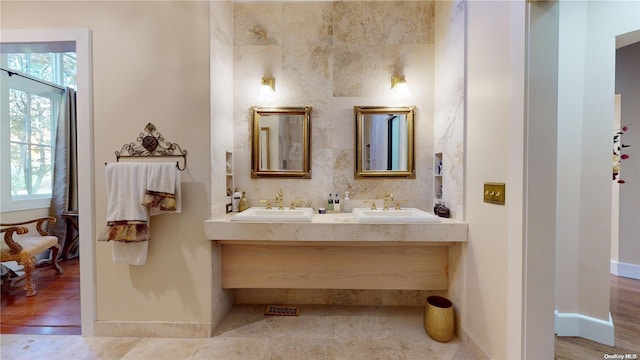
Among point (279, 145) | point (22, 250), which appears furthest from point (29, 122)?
point (279, 145)

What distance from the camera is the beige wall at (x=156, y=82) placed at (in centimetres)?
178

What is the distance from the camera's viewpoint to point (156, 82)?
1.79 metres

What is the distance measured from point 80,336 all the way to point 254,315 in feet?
4.16

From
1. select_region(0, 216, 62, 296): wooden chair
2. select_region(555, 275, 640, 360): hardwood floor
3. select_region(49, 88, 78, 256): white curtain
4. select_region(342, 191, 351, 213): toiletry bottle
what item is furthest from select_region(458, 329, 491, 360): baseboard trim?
select_region(49, 88, 78, 256): white curtain

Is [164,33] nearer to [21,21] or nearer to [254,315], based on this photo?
[21,21]

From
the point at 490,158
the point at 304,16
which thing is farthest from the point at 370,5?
the point at 490,158

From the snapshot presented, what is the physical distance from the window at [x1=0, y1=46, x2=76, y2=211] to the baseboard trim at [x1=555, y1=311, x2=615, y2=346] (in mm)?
5612

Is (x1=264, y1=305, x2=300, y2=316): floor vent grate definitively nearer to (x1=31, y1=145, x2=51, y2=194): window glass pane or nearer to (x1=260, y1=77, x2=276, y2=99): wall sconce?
(x1=260, y1=77, x2=276, y2=99): wall sconce

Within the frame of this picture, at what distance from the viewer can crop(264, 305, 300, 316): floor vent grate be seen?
2.10 meters

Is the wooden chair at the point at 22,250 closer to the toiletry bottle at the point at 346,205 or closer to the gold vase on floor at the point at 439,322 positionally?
the toiletry bottle at the point at 346,205

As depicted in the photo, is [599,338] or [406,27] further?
[406,27]

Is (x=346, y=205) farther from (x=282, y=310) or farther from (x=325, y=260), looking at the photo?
(x=282, y=310)

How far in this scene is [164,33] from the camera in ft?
5.88

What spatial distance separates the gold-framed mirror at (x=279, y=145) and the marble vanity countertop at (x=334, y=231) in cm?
65
